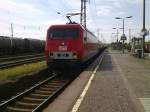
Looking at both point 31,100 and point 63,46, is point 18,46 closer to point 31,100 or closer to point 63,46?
point 63,46

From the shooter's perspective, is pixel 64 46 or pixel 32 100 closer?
pixel 32 100

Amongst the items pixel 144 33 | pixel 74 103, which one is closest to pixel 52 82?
pixel 74 103

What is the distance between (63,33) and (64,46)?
1.01 m

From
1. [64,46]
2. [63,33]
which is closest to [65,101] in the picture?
[64,46]

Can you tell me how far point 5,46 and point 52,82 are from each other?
3068 centimetres

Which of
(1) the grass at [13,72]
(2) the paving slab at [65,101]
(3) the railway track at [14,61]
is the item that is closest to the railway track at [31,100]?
(2) the paving slab at [65,101]

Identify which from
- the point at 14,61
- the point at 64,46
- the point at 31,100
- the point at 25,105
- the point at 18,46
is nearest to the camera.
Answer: the point at 25,105

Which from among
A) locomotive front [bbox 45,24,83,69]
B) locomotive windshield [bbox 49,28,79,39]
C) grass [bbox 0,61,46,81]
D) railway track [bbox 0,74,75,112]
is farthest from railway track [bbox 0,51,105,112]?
locomotive windshield [bbox 49,28,79,39]

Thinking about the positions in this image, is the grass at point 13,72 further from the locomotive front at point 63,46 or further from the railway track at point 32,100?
the railway track at point 32,100

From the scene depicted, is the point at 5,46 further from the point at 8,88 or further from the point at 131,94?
the point at 131,94

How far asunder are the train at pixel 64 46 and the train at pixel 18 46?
1000 inches

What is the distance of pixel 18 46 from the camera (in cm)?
5394

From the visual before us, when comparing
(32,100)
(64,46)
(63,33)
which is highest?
(63,33)

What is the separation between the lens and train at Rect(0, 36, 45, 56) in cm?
4750
